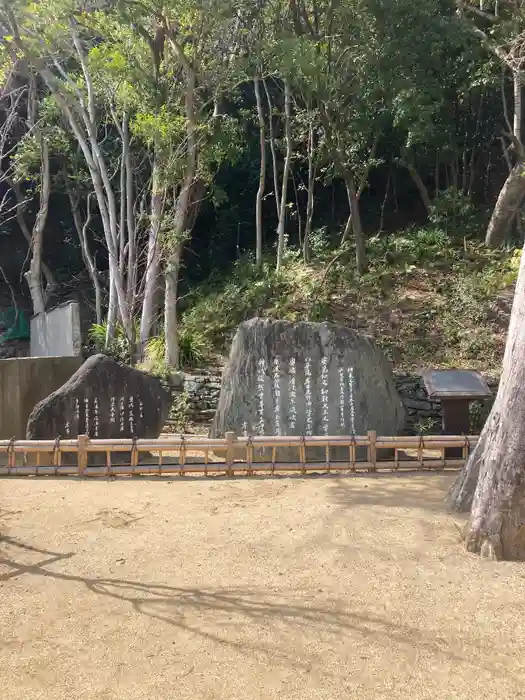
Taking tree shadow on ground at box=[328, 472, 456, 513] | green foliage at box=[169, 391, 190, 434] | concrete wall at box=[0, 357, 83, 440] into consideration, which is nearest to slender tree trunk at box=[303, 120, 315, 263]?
green foliage at box=[169, 391, 190, 434]

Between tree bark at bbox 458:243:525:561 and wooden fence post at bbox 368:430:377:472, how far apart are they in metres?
1.89

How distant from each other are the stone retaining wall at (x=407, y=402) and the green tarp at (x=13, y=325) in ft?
30.8

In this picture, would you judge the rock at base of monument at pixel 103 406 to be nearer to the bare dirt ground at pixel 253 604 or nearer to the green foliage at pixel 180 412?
the bare dirt ground at pixel 253 604

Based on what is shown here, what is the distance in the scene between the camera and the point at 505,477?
347cm

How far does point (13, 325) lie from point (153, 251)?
9178 millimetres

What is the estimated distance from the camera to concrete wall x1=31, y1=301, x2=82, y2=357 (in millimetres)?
12625

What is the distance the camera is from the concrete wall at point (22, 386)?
8.27 m

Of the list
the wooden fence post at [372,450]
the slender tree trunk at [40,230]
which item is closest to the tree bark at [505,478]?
the wooden fence post at [372,450]

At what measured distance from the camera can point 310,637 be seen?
2584mm

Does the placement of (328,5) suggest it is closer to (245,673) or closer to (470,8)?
(470,8)

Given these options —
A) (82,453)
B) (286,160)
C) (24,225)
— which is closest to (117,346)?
(286,160)

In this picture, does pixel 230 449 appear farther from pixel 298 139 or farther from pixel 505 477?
pixel 298 139

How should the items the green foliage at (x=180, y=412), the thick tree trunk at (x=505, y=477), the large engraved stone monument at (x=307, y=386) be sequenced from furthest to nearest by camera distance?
the green foliage at (x=180, y=412) → the large engraved stone monument at (x=307, y=386) → the thick tree trunk at (x=505, y=477)

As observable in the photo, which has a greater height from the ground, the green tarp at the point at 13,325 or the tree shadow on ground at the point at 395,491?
the green tarp at the point at 13,325
